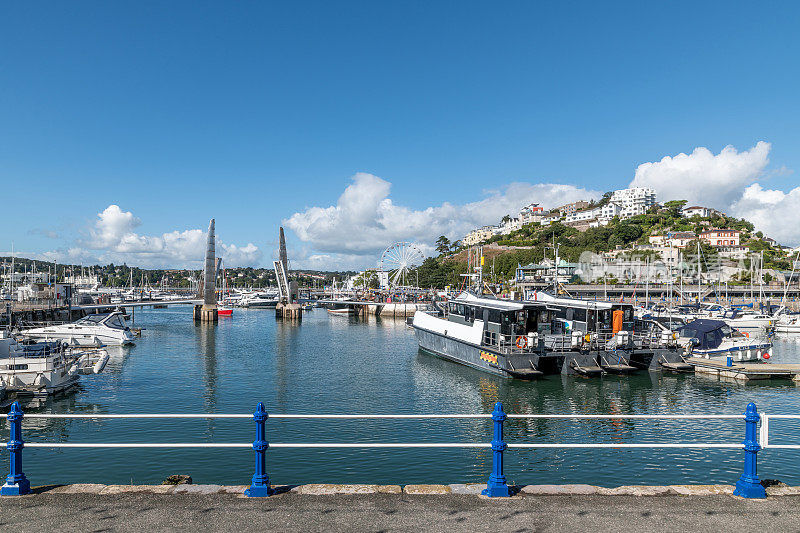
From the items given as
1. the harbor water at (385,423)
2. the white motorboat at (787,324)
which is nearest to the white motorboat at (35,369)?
the harbor water at (385,423)

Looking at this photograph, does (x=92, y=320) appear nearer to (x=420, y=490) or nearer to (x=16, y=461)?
(x=16, y=461)

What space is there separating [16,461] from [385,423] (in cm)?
1705

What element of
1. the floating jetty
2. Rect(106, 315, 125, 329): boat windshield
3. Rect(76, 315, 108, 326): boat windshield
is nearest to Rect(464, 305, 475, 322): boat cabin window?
the floating jetty

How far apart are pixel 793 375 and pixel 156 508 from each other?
38369mm

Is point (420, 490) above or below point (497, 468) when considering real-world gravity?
below

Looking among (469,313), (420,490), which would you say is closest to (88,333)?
(469,313)

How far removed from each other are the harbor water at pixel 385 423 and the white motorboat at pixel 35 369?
0.99 metres

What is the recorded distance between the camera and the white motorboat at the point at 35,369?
90.8ft

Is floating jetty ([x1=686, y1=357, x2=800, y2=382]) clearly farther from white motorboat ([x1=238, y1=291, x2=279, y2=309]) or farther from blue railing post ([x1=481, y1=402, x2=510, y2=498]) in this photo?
white motorboat ([x1=238, y1=291, x2=279, y2=309])

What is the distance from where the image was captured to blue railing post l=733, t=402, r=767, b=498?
290 inches

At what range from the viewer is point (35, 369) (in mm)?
28250

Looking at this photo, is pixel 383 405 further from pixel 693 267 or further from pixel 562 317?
pixel 693 267

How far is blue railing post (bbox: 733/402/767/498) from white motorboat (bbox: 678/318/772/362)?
3547 cm

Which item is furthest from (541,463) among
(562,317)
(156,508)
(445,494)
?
(562,317)
